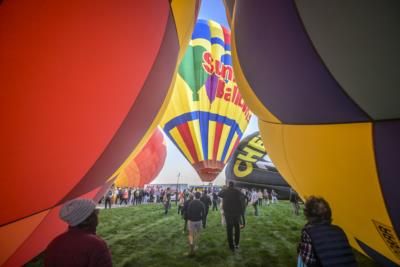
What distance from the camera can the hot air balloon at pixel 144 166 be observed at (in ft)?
73.3

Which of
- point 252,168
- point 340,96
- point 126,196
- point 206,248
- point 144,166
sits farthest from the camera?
point 144,166

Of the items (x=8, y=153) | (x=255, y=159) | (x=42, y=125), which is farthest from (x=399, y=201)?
(x=255, y=159)

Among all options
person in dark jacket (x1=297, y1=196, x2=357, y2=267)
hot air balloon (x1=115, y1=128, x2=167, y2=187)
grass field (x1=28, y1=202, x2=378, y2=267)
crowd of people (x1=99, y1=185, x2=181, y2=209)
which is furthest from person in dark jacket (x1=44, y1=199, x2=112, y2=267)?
hot air balloon (x1=115, y1=128, x2=167, y2=187)

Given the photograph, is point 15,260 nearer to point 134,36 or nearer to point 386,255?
point 134,36

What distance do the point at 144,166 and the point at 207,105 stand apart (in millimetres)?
14588

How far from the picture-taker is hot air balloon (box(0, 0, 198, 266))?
1.74 m

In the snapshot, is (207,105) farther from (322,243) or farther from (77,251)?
(77,251)

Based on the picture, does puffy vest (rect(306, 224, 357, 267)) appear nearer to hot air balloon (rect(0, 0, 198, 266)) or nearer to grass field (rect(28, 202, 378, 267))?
hot air balloon (rect(0, 0, 198, 266))

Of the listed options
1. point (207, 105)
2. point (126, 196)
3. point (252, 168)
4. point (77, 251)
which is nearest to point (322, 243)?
point (77, 251)

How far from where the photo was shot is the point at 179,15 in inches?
119

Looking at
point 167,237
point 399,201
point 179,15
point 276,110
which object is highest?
point 179,15

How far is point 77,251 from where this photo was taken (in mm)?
1532

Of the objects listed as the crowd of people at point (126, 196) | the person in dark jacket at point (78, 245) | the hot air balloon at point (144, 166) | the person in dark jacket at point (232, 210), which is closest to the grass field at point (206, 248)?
the person in dark jacket at point (232, 210)

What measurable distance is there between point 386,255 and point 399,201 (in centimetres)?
85
